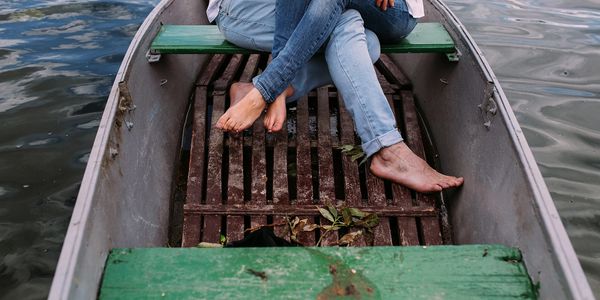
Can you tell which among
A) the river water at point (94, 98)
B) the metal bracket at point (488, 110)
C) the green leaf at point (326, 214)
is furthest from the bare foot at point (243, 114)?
the river water at point (94, 98)

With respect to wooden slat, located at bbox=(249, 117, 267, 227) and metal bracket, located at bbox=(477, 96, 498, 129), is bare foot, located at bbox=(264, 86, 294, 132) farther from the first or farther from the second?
metal bracket, located at bbox=(477, 96, 498, 129)

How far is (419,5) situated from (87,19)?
12.8ft

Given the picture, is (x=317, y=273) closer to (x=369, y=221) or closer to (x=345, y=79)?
(x=369, y=221)

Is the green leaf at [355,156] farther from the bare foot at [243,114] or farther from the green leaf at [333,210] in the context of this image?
the bare foot at [243,114]

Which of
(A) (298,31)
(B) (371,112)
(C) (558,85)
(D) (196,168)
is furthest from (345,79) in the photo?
(C) (558,85)

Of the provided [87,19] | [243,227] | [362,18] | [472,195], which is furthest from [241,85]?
[87,19]

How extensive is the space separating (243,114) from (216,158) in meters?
0.35

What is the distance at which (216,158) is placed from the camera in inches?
92.9

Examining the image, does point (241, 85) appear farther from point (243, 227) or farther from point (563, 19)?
point (563, 19)

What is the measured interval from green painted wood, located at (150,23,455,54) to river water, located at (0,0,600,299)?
98 cm

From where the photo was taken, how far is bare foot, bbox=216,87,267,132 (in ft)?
6.91

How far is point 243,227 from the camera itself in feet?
6.65

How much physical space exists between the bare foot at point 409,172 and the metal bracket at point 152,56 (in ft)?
3.87

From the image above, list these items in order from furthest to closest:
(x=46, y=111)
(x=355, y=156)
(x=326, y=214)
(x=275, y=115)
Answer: (x=46, y=111) → (x=355, y=156) → (x=275, y=115) → (x=326, y=214)
